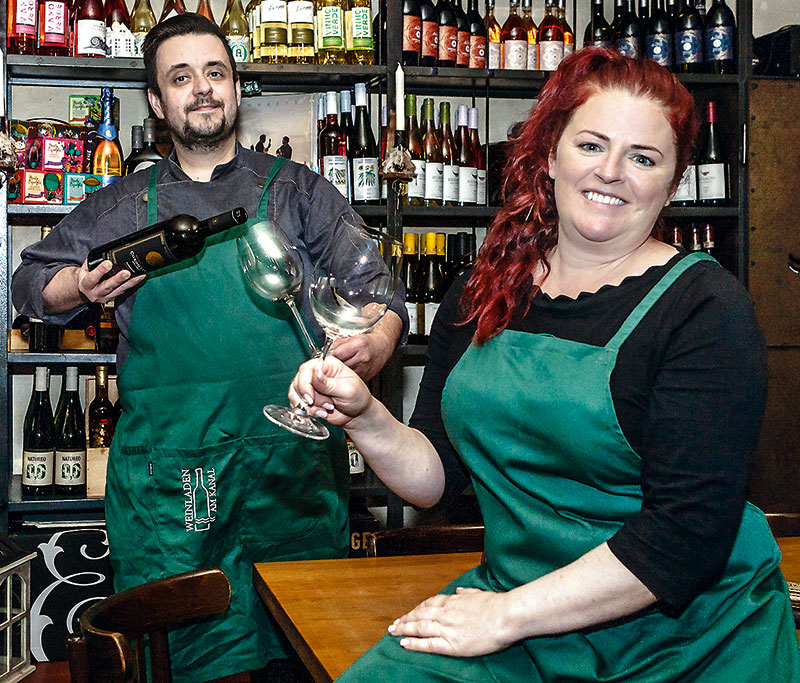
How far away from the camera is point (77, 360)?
105 inches

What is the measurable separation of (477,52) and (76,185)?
4.29 feet

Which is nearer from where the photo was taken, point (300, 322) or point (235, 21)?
point (300, 322)

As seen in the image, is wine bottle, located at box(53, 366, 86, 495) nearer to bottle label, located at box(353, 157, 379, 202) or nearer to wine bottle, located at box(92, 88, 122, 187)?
wine bottle, located at box(92, 88, 122, 187)

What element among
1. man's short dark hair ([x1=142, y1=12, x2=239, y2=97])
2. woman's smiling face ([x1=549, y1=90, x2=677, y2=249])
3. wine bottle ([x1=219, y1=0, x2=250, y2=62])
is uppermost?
wine bottle ([x1=219, y1=0, x2=250, y2=62])

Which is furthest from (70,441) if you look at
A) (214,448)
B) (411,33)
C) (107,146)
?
(411,33)

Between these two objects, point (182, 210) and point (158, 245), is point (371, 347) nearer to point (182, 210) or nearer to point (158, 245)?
point (158, 245)

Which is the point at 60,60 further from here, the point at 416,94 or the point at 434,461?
the point at 434,461

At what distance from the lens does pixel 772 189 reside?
9.71ft

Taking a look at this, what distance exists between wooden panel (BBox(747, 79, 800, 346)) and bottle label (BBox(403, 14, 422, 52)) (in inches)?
43.4

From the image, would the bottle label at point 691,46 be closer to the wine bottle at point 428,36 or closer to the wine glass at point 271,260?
the wine bottle at point 428,36

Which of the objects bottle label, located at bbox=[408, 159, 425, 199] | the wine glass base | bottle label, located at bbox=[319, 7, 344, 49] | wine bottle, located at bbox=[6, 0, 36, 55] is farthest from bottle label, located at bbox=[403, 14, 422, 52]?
the wine glass base

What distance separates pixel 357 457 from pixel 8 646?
1.39 m

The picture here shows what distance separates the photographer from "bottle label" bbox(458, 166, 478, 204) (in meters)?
2.85

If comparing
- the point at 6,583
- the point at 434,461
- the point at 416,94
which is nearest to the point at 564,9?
the point at 416,94
